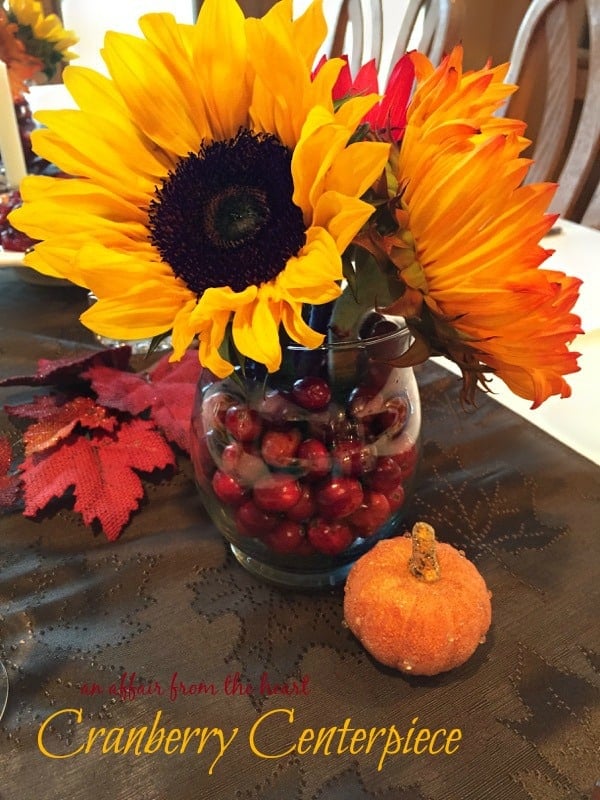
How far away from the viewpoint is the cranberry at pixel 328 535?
1.34 feet

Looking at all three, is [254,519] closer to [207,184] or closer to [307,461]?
[307,461]

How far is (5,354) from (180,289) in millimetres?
501

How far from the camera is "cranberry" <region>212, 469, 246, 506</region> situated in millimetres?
410

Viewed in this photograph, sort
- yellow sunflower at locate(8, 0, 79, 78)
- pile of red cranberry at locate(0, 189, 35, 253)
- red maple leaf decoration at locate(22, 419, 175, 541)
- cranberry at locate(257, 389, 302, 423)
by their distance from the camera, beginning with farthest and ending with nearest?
1. yellow sunflower at locate(8, 0, 79, 78)
2. pile of red cranberry at locate(0, 189, 35, 253)
3. red maple leaf decoration at locate(22, 419, 175, 541)
4. cranberry at locate(257, 389, 302, 423)

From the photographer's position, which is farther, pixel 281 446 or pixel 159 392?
pixel 159 392

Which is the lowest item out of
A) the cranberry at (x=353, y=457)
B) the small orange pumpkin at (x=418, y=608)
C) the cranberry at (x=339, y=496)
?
the small orange pumpkin at (x=418, y=608)

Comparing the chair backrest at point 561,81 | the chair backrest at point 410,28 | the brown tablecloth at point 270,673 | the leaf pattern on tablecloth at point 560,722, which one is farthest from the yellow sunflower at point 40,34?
the leaf pattern on tablecloth at point 560,722

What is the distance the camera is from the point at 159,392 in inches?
24.4

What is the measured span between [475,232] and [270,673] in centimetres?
29

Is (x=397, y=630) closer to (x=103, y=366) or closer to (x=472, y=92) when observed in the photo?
(x=472, y=92)

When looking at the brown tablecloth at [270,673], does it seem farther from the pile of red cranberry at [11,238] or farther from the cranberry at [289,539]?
the pile of red cranberry at [11,238]

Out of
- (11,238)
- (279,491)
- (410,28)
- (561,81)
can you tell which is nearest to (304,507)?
(279,491)

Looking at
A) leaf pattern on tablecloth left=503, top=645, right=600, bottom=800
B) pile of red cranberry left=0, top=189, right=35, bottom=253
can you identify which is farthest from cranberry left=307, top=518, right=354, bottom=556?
pile of red cranberry left=0, top=189, right=35, bottom=253

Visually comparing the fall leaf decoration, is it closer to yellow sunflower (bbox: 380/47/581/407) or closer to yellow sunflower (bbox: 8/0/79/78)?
yellow sunflower (bbox: 380/47/581/407)
